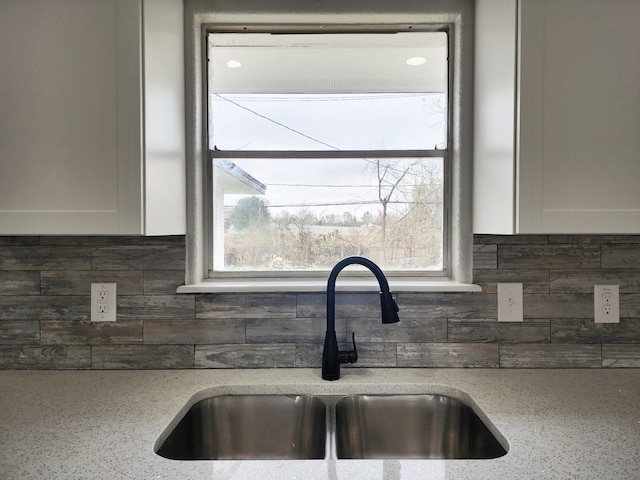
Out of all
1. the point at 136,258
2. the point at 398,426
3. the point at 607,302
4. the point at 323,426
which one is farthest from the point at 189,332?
the point at 607,302

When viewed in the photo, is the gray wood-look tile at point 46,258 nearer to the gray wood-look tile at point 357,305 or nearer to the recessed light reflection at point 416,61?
the gray wood-look tile at point 357,305

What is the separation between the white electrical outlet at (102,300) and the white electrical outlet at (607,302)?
1692 mm

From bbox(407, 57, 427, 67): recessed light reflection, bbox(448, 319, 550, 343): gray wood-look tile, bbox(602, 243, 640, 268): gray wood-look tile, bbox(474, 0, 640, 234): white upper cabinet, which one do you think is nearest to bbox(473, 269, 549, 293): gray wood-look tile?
bbox(448, 319, 550, 343): gray wood-look tile

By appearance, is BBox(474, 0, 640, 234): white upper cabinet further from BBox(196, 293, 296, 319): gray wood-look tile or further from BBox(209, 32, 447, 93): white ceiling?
BBox(196, 293, 296, 319): gray wood-look tile

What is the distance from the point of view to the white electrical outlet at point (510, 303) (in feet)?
4.40

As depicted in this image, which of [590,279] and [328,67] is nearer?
[590,279]

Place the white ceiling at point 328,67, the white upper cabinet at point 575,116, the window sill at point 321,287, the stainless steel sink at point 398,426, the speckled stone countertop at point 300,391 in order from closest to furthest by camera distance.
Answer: the speckled stone countertop at point 300,391 → the white upper cabinet at point 575,116 → the stainless steel sink at point 398,426 → the window sill at point 321,287 → the white ceiling at point 328,67

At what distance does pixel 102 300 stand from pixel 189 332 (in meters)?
0.32

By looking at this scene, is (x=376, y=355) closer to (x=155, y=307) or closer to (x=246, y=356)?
(x=246, y=356)

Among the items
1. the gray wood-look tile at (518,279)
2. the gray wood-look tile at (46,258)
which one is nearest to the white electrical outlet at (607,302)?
the gray wood-look tile at (518,279)

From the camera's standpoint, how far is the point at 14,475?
2.47ft

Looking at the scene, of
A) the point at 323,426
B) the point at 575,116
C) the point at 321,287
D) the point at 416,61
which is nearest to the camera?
the point at 575,116

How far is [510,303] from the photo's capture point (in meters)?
1.34

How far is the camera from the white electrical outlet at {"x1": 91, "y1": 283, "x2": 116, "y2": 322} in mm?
1337
